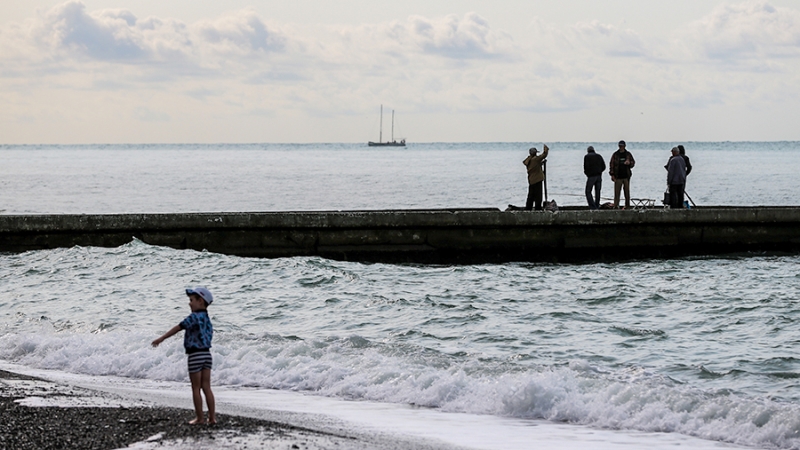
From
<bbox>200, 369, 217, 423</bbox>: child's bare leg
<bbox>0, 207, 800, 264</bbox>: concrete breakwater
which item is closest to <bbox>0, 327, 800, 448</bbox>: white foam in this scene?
<bbox>200, 369, 217, 423</bbox>: child's bare leg

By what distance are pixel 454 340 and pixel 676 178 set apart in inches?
366

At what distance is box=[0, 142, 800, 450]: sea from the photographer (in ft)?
26.4

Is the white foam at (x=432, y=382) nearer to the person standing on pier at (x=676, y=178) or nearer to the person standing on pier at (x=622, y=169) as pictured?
the person standing on pier at (x=622, y=169)

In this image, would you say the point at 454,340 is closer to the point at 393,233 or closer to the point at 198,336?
the point at 198,336

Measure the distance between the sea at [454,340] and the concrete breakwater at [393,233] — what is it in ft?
1.16

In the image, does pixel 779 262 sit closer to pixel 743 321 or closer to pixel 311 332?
pixel 743 321

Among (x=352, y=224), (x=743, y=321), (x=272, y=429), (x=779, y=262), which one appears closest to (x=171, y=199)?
(x=352, y=224)

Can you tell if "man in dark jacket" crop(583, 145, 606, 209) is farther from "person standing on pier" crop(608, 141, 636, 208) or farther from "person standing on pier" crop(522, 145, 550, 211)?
"person standing on pier" crop(522, 145, 550, 211)

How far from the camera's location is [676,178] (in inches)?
747

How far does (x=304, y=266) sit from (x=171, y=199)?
36051mm

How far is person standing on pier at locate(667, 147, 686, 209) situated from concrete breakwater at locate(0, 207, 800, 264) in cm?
90

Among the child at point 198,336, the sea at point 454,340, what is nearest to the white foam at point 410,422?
the sea at point 454,340

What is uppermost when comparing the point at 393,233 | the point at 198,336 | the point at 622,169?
the point at 622,169

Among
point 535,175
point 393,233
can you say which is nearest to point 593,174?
point 535,175
